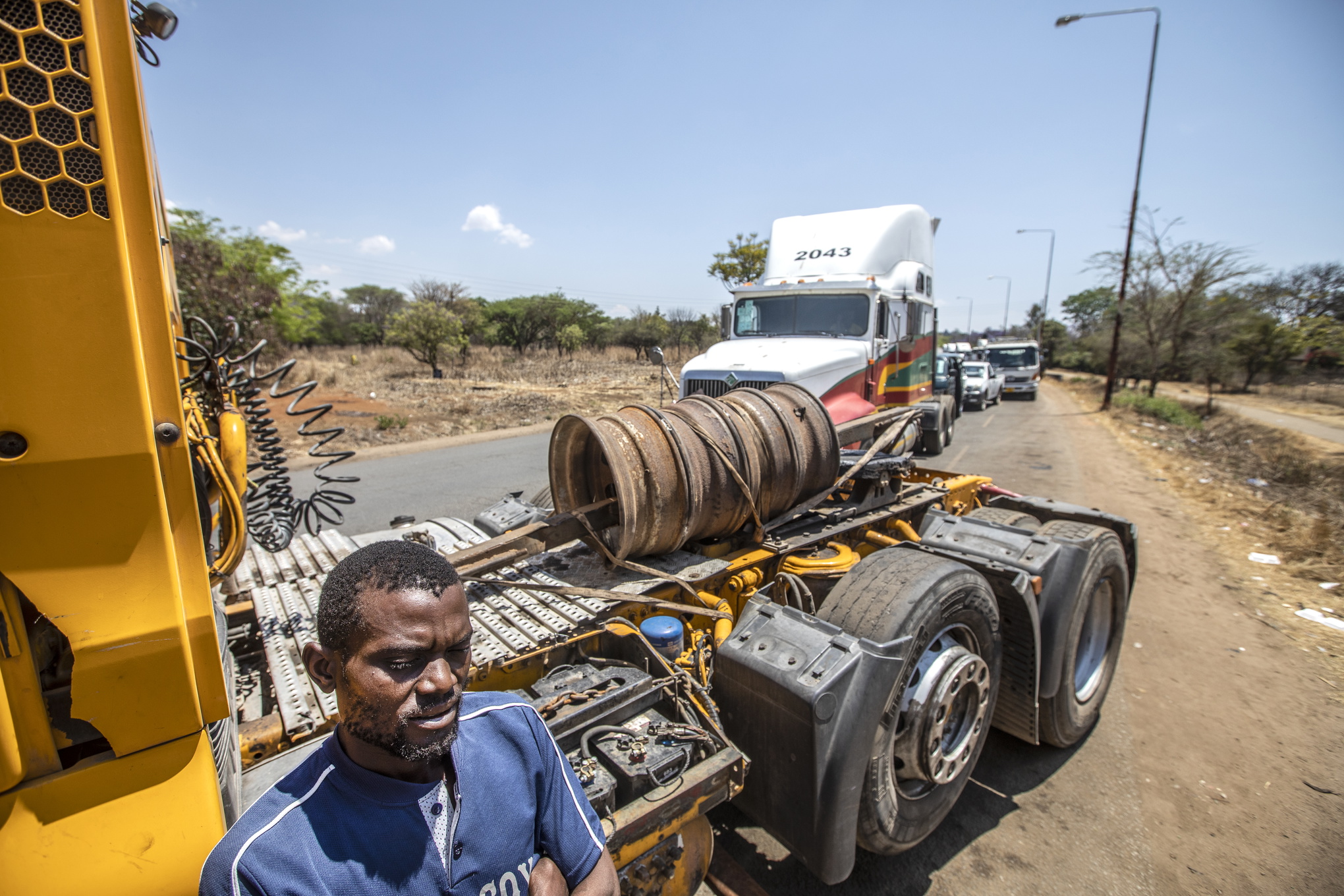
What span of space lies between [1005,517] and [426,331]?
2783 cm

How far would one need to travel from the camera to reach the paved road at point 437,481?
28.4ft

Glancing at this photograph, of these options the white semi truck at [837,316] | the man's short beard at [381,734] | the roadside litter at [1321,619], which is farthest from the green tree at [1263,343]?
the man's short beard at [381,734]

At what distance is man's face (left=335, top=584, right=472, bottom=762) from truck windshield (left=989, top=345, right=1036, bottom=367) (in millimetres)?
31242

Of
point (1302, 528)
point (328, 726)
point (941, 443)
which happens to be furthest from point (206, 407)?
point (941, 443)

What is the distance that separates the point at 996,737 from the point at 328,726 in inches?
155

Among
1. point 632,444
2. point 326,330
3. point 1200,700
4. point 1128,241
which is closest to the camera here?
point 632,444

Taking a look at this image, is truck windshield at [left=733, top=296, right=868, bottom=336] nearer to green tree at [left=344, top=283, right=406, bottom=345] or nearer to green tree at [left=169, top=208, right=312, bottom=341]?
green tree at [left=169, top=208, right=312, bottom=341]

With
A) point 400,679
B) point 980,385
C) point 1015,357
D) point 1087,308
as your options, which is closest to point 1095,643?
point 400,679

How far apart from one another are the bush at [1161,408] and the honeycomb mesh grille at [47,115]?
2183 cm

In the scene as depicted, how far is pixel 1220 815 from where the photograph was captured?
330cm

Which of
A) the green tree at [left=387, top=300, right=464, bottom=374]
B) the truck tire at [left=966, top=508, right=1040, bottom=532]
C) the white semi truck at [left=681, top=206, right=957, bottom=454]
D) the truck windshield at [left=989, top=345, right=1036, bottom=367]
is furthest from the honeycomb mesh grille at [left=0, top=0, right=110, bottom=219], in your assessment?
the truck windshield at [left=989, top=345, right=1036, bottom=367]

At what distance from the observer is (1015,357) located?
28.2 metres

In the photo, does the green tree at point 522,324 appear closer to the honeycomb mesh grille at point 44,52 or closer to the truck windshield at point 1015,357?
the truck windshield at point 1015,357

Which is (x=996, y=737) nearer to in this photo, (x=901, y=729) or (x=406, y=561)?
(x=901, y=729)
